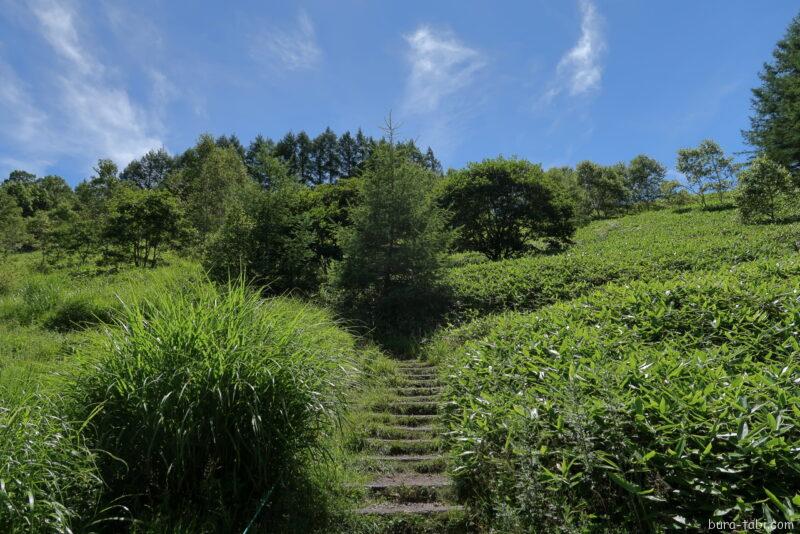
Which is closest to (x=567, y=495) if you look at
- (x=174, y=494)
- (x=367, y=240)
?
(x=174, y=494)

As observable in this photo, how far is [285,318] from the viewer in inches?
145

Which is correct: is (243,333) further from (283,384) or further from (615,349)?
(615,349)

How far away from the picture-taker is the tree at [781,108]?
75.0 feet

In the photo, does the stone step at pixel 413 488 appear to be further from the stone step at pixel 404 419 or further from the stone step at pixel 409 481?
the stone step at pixel 404 419

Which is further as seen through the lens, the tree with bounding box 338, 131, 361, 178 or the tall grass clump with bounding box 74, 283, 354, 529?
the tree with bounding box 338, 131, 361, 178

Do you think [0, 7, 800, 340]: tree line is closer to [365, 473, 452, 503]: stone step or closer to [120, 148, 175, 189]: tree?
[365, 473, 452, 503]: stone step

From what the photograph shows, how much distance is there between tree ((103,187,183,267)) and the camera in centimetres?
1359

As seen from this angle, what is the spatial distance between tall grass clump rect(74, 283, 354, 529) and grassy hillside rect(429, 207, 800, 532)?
126 cm

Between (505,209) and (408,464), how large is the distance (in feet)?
40.8

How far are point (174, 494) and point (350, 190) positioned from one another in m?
12.7

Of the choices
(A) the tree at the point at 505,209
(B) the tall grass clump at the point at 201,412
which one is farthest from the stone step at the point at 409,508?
(A) the tree at the point at 505,209

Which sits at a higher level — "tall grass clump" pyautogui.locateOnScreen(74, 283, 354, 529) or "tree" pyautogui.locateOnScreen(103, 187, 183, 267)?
"tree" pyautogui.locateOnScreen(103, 187, 183, 267)

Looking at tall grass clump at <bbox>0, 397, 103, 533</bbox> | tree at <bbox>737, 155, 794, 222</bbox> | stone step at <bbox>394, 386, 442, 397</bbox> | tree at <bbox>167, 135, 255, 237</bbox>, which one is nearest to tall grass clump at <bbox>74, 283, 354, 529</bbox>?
tall grass clump at <bbox>0, 397, 103, 533</bbox>

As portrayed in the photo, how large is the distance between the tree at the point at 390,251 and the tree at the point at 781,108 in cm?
2168
